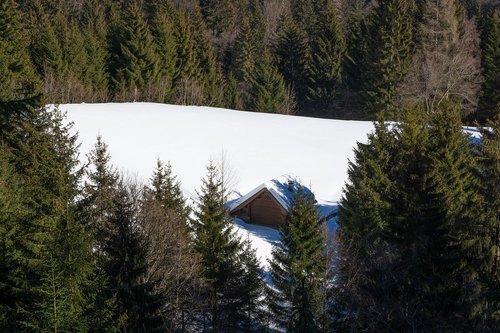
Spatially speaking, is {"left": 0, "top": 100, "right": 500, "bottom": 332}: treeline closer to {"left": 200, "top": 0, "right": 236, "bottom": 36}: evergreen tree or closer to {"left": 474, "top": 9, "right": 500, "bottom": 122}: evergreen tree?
{"left": 474, "top": 9, "right": 500, "bottom": 122}: evergreen tree

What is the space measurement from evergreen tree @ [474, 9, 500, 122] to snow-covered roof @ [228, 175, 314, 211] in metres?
26.2

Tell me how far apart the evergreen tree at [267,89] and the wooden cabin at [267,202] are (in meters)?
24.4

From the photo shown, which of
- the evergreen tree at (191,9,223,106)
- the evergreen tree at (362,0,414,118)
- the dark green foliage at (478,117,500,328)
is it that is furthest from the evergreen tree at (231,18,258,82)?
the dark green foliage at (478,117,500,328)

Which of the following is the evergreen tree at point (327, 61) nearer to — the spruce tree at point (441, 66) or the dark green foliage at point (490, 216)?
the spruce tree at point (441, 66)

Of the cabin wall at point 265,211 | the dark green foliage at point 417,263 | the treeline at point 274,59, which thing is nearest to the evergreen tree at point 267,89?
the treeline at point 274,59

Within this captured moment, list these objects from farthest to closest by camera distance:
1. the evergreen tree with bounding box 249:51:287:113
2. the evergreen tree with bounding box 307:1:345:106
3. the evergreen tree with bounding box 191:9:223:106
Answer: the evergreen tree with bounding box 307:1:345:106 → the evergreen tree with bounding box 191:9:223:106 → the evergreen tree with bounding box 249:51:287:113

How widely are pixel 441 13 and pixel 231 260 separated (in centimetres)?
3841

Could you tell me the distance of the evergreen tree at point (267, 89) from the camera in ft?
172

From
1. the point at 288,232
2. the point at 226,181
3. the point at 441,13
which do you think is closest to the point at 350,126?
the point at 226,181

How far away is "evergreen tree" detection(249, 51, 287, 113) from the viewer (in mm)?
52469

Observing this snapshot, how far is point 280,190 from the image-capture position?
91.9ft

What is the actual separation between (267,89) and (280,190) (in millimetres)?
26661

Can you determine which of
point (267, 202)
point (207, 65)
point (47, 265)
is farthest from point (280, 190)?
point (207, 65)

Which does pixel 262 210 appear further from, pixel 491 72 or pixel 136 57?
pixel 491 72
